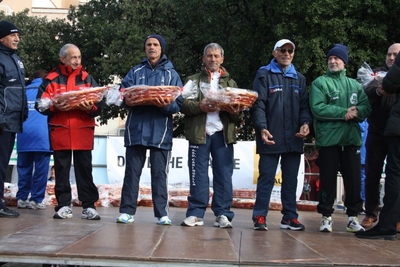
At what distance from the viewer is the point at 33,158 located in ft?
28.5

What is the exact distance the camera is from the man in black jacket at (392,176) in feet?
19.2

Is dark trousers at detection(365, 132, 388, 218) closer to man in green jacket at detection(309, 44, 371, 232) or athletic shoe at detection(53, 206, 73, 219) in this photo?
man in green jacket at detection(309, 44, 371, 232)

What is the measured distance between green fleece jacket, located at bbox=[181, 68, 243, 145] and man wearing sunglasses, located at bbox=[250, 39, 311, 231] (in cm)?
28

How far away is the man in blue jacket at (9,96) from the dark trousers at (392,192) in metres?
4.18

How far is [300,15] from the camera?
22.0 m

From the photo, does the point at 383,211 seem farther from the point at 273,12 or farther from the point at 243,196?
the point at 273,12

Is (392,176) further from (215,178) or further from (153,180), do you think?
(153,180)

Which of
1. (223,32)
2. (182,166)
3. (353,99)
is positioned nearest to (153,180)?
(353,99)

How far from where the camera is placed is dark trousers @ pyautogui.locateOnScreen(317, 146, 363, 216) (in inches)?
256

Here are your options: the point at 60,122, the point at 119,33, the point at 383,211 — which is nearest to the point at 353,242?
the point at 383,211

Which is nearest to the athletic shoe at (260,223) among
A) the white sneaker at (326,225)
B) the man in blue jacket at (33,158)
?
the white sneaker at (326,225)

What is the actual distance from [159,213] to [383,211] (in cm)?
241

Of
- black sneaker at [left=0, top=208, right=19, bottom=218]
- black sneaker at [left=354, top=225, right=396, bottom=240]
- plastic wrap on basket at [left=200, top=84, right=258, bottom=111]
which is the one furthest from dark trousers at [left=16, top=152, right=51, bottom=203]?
black sneaker at [left=354, top=225, right=396, bottom=240]

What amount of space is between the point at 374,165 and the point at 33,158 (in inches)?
187
